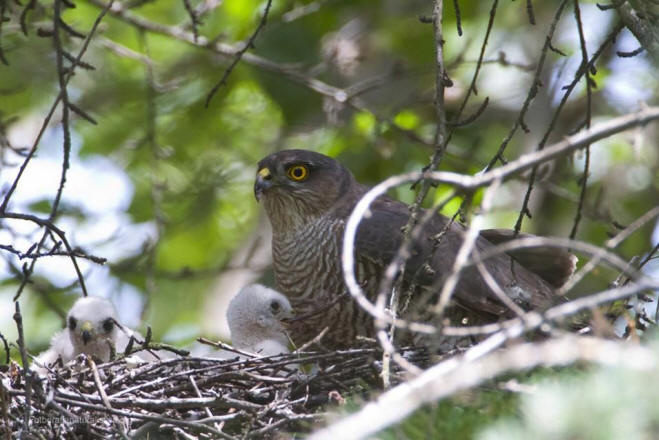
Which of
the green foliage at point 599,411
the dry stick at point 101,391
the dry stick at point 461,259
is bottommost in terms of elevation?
the green foliage at point 599,411

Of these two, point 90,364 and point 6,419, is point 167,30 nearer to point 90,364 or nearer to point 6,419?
point 90,364

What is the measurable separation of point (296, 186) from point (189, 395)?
186 centimetres

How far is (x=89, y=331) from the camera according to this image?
578cm

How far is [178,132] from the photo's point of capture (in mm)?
9359

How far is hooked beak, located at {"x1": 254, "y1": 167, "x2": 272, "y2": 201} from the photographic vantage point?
6.11 m

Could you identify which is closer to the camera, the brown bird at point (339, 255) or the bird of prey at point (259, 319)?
the brown bird at point (339, 255)

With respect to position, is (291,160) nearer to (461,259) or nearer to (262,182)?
(262,182)

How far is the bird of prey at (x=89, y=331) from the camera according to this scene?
5.83 m

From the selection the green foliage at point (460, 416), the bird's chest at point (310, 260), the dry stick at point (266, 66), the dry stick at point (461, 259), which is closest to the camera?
the dry stick at point (461, 259)

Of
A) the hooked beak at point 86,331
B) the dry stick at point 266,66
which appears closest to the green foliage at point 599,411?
the hooked beak at point 86,331

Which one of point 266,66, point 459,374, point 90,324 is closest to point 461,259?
point 459,374

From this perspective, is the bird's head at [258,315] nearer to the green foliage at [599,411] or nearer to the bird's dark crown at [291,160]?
the bird's dark crown at [291,160]

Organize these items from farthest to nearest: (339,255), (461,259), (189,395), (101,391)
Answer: (339,255) < (189,395) < (101,391) < (461,259)

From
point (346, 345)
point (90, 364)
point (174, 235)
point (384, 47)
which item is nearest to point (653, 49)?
point (346, 345)
